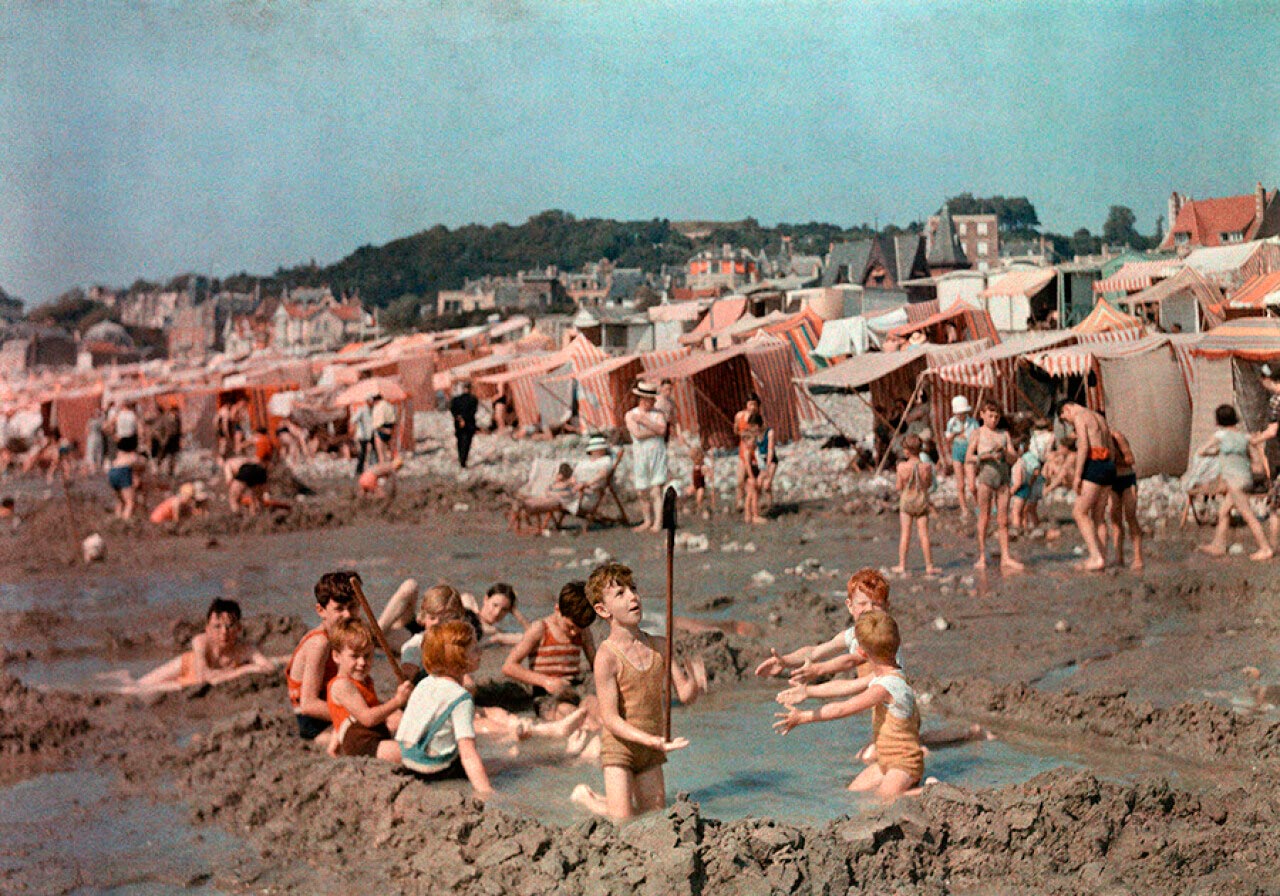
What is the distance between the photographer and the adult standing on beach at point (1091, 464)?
10.4 m

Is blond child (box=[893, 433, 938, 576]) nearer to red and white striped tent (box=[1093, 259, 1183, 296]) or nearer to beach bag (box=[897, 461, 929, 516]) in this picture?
beach bag (box=[897, 461, 929, 516])

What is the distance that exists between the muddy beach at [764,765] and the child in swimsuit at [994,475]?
1.01ft

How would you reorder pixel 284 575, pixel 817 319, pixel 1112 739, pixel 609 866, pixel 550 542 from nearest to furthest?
1. pixel 609 866
2. pixel 1112 739
3. pixel 284 575
4. pixel 550 542
5. pixel 817 319

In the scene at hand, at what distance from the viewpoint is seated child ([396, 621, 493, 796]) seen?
5531 mm

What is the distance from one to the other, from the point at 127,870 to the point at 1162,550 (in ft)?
30.1

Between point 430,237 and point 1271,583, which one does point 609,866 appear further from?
point 430,237

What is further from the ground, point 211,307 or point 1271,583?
point 211,307

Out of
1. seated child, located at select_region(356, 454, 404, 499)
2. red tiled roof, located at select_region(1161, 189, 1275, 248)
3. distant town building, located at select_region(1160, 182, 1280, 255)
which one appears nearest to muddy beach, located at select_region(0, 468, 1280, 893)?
seated child, located at select_region(356, 454, 404, 499)

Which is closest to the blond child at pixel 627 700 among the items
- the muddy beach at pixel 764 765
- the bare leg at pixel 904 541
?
the muddy beach at pixel 764 765

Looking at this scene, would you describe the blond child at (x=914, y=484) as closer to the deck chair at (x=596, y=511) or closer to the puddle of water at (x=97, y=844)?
the deck chair at (x=596, y=511)

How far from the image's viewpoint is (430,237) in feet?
230

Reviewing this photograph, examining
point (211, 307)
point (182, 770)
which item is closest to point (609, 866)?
point (182, 770)

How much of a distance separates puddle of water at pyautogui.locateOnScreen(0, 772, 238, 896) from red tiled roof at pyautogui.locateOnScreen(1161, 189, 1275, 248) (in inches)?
1059

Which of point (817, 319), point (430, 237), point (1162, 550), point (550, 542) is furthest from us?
point (430, 237)
